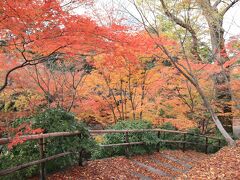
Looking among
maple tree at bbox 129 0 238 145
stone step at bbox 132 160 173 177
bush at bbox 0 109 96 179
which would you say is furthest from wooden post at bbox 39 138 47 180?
maple tree at bbox 129 0 238 145

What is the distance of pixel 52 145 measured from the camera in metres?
5.62

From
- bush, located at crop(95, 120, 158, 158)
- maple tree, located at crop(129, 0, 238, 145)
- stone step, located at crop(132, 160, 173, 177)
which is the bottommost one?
stone step, located at crop(132, 160, 173, 177)

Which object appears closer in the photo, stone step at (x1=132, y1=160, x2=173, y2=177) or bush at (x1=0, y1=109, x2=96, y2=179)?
bush at (x1=0, y1=109, x2=96, y2=179)

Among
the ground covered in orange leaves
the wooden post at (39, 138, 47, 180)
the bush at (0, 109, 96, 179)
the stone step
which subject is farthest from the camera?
the stone step

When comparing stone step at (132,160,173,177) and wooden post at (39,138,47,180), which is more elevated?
wooden post at (39,138,47,180)

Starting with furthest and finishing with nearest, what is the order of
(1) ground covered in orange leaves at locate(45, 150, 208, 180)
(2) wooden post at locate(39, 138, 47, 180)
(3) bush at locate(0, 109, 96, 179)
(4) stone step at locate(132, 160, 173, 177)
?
(4) stone step at locate(132, 160, 173, 177), (1) ground covered in orange leaves at locate(45, 150, 208, 180), (3) bush at locate(0, 109, 96, 179), (2) wooden post at locate(39, 138, 47, 180)

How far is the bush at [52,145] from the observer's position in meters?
5.32

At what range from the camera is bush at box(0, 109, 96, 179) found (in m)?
5.32

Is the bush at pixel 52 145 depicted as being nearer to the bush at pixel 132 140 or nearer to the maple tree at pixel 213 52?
the bush at pixel 132 140

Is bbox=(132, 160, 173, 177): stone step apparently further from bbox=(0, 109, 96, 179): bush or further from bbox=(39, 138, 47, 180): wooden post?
bbox=(39, 138, 47, 180): wooden post

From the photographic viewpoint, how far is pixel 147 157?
920 centimetres

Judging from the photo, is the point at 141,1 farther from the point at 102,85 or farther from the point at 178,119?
the point at 178,119

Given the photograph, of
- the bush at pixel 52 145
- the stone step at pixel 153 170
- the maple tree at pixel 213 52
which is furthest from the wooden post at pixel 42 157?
the maple tree at pixel 213 52

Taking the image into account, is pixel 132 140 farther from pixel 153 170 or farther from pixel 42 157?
pixel 42 157
